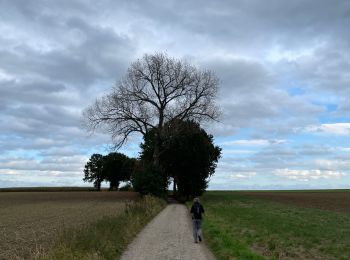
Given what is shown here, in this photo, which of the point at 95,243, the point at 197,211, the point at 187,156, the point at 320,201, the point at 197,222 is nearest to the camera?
the point at 95,243

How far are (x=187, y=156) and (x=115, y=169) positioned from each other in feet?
249

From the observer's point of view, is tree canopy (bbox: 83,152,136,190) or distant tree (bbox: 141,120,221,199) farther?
tree canopy (bbox: 83,152,136,190)

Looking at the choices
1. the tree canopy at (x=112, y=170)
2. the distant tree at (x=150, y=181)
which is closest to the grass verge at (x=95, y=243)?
the distant tree at (x=150, y=181)

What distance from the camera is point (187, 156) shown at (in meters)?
61.2

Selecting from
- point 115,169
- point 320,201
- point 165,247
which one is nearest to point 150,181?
point 320,201

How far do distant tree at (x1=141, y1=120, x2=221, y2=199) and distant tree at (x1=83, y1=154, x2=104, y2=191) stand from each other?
7678cm

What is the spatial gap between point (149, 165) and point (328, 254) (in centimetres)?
4157

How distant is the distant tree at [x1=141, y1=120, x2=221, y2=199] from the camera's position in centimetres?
5912

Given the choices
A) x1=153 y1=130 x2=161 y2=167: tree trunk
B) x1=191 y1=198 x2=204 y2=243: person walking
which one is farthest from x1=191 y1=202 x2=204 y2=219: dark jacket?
x1=153 y1=130 x2=161 y2=167: tree trunk

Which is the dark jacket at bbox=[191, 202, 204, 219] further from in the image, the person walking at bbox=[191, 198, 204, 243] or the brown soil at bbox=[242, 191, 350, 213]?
the brown soil at bbox=[242, 191, 350, 213]

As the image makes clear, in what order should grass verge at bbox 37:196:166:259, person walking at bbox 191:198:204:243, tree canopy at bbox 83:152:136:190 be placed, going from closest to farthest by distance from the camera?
grass verge at bbox 37:196:166:259 < person walking at bbox 191:198:204:243 < tree canopy at bbox 83:152:136:190

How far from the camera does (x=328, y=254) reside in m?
15.8

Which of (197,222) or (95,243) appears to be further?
(197,222)

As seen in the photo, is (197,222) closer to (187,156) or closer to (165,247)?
(165,247)
